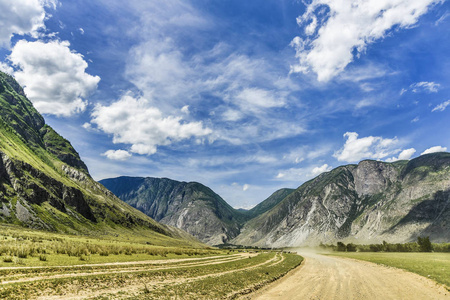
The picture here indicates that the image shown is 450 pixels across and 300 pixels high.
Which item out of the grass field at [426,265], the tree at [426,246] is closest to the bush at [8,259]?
the grass field at [426,265]

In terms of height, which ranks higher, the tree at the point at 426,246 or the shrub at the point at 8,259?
the tree at the point at 426,246

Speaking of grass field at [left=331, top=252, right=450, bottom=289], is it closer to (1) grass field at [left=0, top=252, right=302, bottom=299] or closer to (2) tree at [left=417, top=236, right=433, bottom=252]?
(1) grass field at [left=0, top=252, right=302, bottom=299]

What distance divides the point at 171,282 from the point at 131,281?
385 cm

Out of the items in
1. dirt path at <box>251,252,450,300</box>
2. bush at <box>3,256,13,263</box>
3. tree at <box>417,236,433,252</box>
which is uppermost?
tree at <box>417,236,433,252</box>

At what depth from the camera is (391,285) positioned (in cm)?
2709

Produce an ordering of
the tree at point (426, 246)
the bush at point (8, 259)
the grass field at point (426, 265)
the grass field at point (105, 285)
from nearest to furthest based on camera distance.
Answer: the grass field at point (105, 285) → the bush at point (8, 259) → the grass field at point (426, 265) → the tree at point (426, 246)

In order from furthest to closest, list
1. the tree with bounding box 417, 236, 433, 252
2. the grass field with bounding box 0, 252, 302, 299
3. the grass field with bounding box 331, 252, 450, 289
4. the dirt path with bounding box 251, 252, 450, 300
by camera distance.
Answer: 1. the tree with bounding box 417, 236, 433, 252
2. the grass field with bounding box 331, 252, 450, 289
3. the dirt path with bounding box 251, 252, 450, 300
4. the grass field with bounding box 0, 252, 302, 299

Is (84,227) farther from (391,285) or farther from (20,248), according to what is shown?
(391,285)

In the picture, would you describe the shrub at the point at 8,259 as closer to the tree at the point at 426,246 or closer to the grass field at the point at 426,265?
the grass field at the point at 426,265

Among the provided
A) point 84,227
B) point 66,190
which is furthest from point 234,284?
point 66,190

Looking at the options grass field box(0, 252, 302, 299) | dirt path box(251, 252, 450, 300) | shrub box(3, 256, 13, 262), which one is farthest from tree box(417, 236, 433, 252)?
shrub box(3, 256, 13, 262)

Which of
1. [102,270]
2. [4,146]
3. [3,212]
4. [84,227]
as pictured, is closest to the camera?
[102,270]

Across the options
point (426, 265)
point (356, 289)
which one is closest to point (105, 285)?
point (356, 289)

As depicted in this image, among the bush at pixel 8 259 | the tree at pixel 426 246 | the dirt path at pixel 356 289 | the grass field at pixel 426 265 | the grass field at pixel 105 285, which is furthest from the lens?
the tree at pixel 426 246
